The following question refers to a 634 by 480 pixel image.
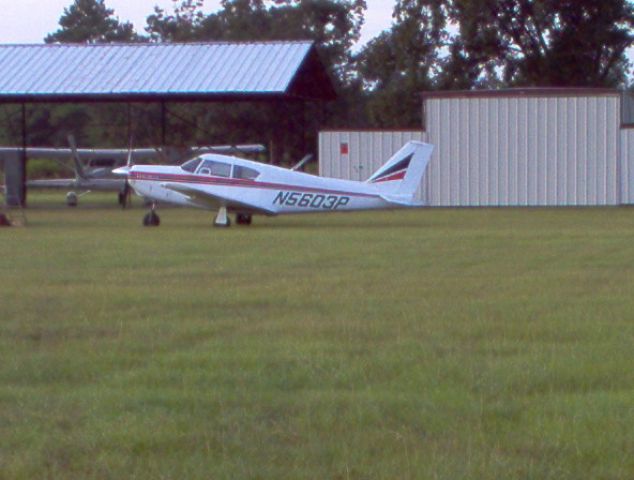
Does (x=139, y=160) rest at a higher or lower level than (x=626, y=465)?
higher

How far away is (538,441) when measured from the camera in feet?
19.0

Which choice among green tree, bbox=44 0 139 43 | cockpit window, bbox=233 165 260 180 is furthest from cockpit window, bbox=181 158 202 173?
green tree, bbox=44 0 139 43

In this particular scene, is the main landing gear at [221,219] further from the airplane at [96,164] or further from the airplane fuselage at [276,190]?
the airplane at [96,164]

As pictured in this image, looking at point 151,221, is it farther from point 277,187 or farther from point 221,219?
point 277,187

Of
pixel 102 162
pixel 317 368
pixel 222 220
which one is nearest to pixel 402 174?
pixel 222 220

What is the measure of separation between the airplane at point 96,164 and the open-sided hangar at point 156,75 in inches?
80.0

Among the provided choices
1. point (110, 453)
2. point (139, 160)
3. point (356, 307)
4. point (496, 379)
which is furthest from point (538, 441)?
point (139, 160)

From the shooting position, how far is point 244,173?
25.6 metres

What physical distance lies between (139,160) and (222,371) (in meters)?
38.3

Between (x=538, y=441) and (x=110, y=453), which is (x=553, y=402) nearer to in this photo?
(x=538, y=441)

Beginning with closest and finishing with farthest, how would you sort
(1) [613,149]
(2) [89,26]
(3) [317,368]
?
(3) [317,368] < (1) [613,149] < (2) [89,26]

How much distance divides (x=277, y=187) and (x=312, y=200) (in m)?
0.80

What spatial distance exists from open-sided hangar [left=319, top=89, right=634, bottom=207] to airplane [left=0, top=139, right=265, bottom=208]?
4913 millimetres

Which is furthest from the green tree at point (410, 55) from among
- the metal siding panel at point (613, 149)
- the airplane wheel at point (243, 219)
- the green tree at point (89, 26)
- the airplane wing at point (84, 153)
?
the green tree at point (89, 26)
